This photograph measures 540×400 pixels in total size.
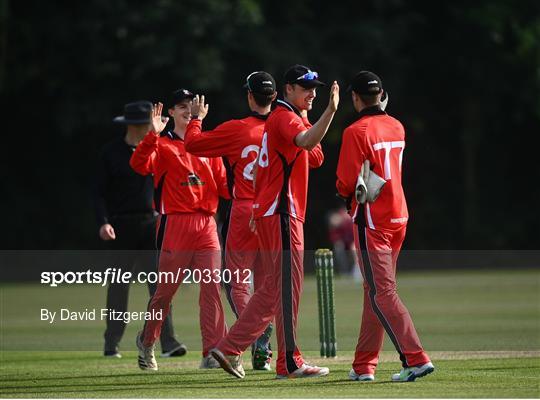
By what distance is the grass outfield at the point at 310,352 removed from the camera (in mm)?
10516

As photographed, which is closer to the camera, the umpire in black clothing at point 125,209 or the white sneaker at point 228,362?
the white sneaker at point 228,362

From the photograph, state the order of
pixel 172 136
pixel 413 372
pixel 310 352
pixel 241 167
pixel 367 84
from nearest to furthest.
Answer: pixel 413 372 → pixel 367 84 → pixel 241 167 → pixel 172 136 → pixel 310 352

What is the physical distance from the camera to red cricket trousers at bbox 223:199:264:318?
39.9ft

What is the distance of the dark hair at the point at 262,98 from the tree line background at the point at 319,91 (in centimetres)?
1919

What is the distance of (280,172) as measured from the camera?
1101 centimetres

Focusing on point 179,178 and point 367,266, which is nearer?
point 367,266

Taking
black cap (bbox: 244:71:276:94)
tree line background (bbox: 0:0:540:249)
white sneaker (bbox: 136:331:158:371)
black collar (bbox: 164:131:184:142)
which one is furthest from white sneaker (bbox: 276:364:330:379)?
tree line background (bbox: 0:0:540:249)

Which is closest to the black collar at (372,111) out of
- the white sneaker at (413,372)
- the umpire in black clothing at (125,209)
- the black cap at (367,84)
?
the black cap at (367,84)

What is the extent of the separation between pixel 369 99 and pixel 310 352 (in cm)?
381

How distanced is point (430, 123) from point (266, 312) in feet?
99.9

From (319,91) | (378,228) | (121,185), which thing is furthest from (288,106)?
(319,91)

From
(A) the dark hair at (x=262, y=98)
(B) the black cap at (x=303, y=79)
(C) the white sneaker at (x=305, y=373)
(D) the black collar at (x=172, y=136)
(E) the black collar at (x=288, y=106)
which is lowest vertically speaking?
(C) the white sneaker at (x=305, y=373)

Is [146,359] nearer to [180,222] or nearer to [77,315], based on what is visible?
[180,222]

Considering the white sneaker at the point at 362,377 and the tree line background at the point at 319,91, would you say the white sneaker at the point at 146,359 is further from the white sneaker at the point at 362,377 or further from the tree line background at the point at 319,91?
the tree line background at the point at 319,91
